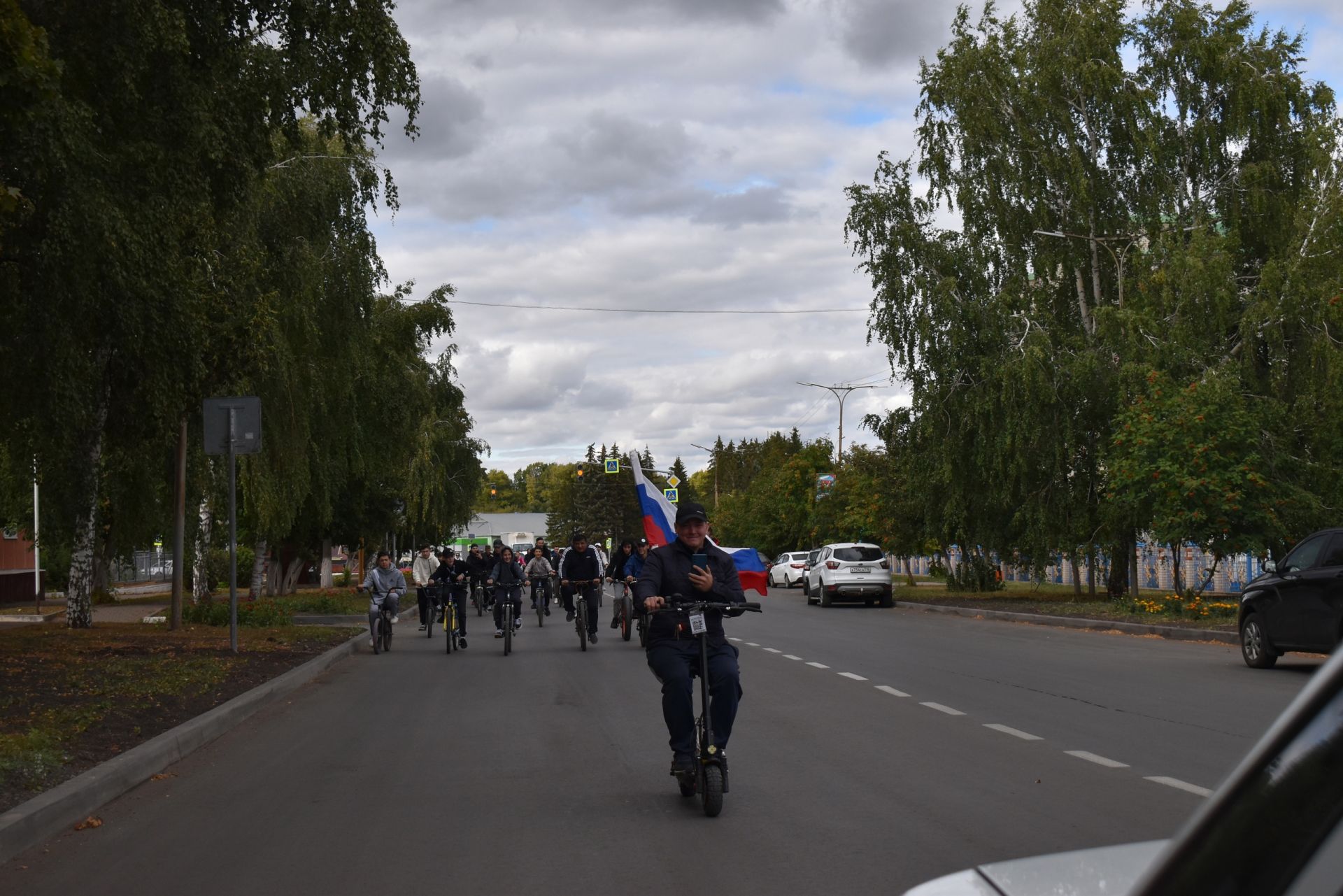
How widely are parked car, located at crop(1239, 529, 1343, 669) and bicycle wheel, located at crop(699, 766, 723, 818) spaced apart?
914cm

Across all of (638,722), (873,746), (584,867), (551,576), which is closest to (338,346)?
(551,576)

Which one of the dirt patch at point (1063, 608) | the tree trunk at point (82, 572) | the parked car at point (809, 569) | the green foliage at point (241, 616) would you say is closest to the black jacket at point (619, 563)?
the green foliage at point (241, 616)

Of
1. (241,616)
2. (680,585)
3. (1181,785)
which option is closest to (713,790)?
(680,585)

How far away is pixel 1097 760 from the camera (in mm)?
9703

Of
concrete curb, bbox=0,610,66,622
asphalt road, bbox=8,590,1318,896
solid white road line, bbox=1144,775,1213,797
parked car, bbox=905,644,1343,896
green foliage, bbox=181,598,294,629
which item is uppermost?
parked car, bbox=905,644,1343,896

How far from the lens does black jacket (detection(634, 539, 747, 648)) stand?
8391mm

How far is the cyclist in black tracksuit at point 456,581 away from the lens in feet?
75.1

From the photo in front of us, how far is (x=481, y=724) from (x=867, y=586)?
1158 inches

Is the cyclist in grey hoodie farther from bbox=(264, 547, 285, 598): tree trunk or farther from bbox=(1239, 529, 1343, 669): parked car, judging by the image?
bbox=(264, 547, 285, 598): tree trunk

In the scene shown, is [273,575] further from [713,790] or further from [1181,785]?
[1181,785]

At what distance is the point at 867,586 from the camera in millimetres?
41094

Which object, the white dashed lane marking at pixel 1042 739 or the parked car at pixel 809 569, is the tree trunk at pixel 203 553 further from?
the white dashed lane marking at pixel 1042 739

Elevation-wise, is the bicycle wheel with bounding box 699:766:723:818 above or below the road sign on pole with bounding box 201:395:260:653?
below

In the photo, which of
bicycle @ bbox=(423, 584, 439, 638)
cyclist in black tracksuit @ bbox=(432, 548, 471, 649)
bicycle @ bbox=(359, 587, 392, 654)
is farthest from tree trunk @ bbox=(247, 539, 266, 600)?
bicycle @ bbox=(359, 587, 392, 654)
